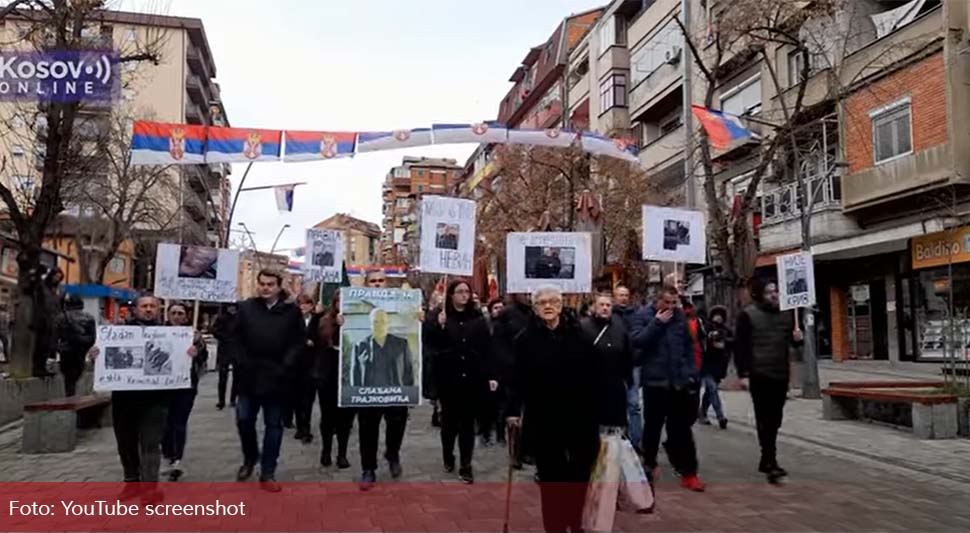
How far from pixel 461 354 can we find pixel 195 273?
4181 mm

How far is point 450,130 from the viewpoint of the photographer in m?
14.7

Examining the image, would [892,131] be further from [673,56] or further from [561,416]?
[561,416]

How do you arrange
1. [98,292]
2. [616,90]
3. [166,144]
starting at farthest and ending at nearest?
[616,90] < [98,292] < [166,144]

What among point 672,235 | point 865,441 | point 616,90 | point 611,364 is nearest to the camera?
point 611,364

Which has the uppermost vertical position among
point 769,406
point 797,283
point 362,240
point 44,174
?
point 362,240

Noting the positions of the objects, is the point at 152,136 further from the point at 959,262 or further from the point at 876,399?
the point at 959,262

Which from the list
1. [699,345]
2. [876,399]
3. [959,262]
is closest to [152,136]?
[699,345]

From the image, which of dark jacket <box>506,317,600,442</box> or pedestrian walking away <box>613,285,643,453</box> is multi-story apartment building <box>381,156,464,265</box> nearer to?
pedestrian walking away <box>613,285,643,453</box>

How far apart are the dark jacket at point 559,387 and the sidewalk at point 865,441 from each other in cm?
519

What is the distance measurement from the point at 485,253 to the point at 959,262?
50.3ft

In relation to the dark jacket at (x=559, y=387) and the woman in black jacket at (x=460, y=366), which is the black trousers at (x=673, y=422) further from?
the dark jacket at (x=559, y=387)

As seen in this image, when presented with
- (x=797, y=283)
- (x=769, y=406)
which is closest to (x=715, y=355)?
(x=769, y=406)

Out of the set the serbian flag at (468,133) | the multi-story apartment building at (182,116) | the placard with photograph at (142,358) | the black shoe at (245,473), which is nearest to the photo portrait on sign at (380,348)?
the black shoe at (245,473)

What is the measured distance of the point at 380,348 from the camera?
317 inches
